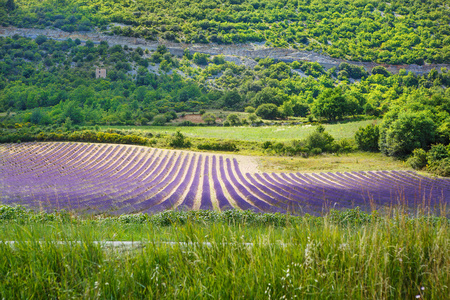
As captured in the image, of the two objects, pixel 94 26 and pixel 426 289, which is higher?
pixel 94 26

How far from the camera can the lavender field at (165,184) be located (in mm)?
10172

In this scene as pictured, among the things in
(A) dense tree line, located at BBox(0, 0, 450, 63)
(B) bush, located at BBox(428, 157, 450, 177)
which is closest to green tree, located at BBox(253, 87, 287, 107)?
(B) bush, located at BBox(428, 157, 450, 177)

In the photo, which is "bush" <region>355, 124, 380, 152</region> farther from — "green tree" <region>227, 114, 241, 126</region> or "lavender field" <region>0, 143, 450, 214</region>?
"green tree" <region>227, 114, 241, 126</region>

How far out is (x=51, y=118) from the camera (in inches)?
1446

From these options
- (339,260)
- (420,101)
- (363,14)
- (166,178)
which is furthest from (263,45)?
(339,260)

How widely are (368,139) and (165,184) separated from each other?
61.8 ft

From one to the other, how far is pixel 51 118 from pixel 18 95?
41.8ft

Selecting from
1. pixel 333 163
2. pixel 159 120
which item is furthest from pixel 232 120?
pixel 333 163

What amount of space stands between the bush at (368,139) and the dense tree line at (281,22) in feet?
200

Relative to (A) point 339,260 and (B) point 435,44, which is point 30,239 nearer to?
(A) point 339,260

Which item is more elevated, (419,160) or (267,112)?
(267,112)

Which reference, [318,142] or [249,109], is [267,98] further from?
[318,142]

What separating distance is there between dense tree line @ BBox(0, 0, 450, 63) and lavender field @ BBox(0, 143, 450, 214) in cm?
7077

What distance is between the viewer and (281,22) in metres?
101
